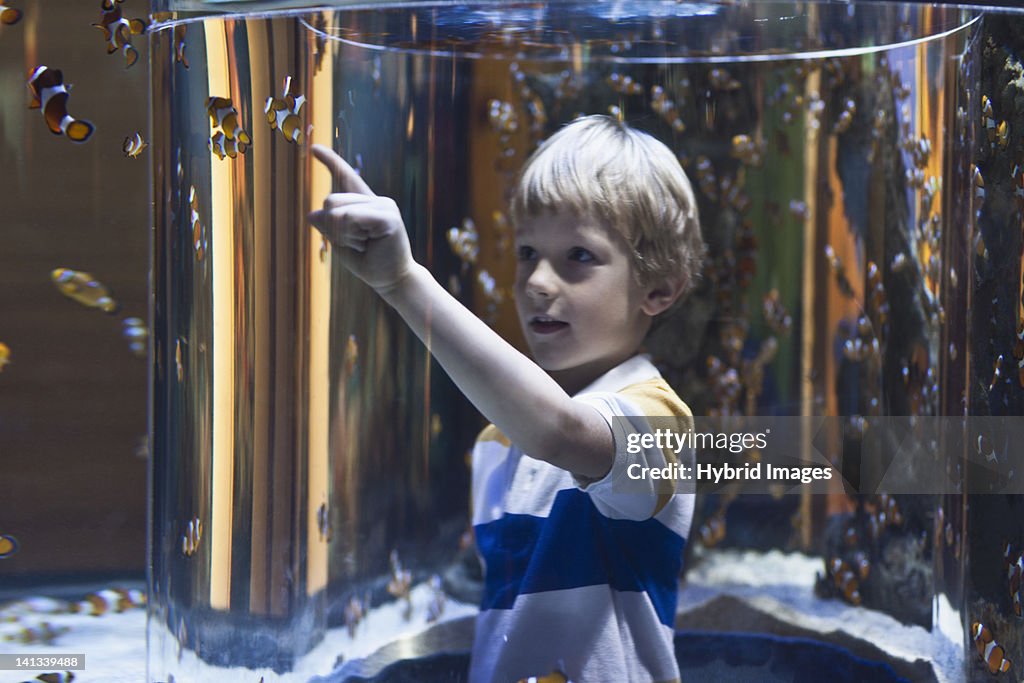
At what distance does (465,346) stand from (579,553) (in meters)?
0.23

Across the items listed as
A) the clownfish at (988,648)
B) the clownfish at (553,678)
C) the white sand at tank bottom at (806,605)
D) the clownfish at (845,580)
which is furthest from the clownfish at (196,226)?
the clownfish at (988,648)

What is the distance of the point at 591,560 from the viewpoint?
1021mm

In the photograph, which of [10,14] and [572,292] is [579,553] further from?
[10,14]

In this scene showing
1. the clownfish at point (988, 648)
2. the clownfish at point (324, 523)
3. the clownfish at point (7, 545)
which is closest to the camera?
the clownfish at point (324, 523)

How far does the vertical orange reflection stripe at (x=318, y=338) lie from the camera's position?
3.45ft

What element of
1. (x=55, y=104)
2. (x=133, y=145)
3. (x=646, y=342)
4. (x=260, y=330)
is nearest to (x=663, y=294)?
(x=646, y=342)

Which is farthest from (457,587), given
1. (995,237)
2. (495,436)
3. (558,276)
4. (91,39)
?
(91,39)

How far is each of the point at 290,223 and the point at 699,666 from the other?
0.61 metres

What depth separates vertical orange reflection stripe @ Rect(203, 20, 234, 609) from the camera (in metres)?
1.10

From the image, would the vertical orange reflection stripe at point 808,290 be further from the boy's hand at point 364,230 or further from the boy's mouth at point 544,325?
Answer: the boy's hand at point 364,230

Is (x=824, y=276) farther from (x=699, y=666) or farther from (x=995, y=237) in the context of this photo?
(x=699, y=666)

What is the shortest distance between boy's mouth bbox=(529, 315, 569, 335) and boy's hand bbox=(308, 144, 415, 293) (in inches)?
5.1

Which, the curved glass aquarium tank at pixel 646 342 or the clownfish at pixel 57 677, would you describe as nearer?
the curved glass aquarium tank at pixel 646 342

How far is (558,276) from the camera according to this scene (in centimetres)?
103
